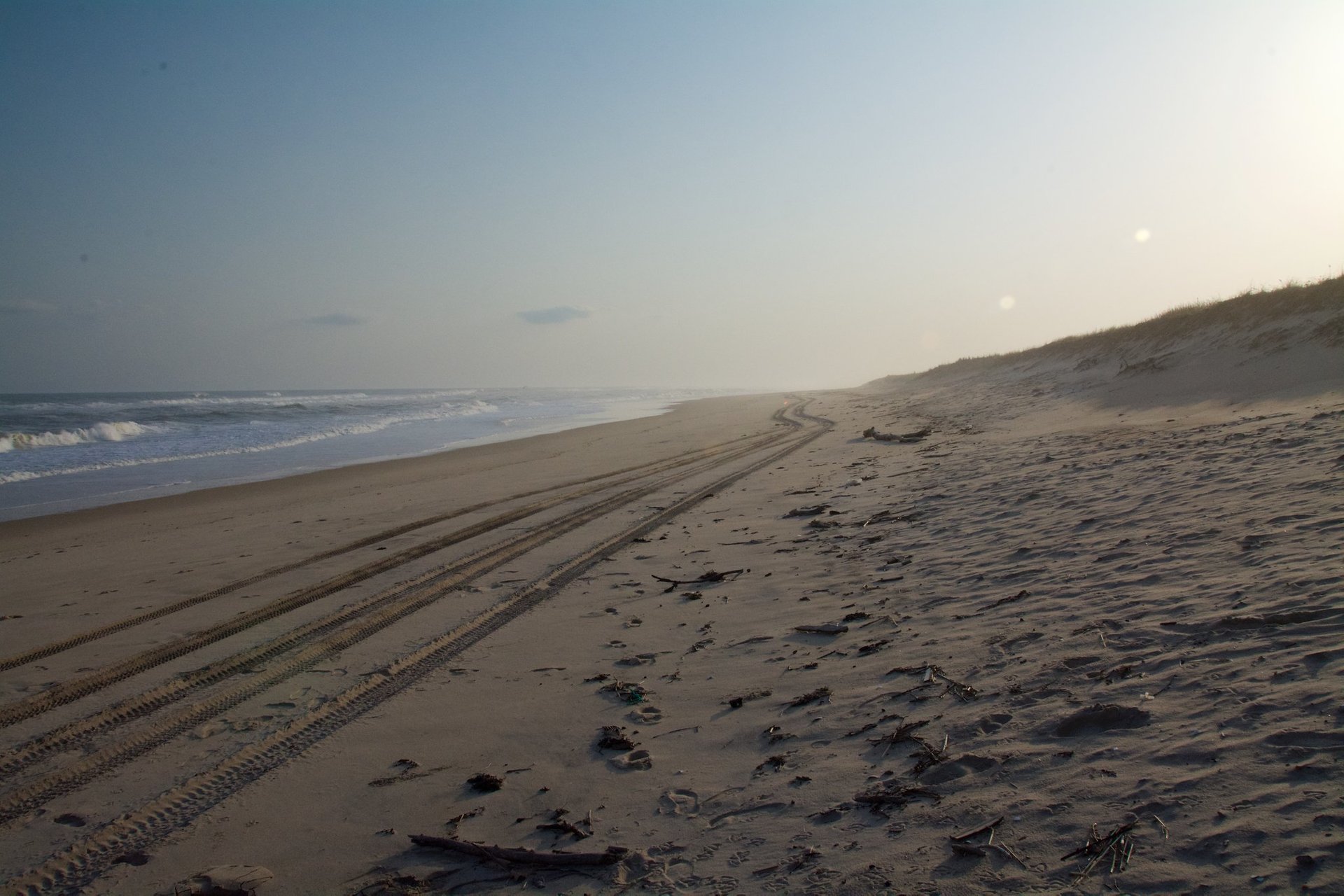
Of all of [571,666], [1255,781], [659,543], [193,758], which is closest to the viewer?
[1255,781]

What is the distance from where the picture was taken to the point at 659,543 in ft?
26.1

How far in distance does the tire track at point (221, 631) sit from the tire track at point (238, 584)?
2.57 feet

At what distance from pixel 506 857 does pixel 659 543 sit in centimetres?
521

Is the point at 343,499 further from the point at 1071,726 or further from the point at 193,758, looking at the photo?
the point at 1071,726

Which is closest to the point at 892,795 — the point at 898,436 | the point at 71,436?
the point at 898,436

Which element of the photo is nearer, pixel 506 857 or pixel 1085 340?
pixel 506 857

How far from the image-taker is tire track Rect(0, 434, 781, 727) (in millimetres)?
4547

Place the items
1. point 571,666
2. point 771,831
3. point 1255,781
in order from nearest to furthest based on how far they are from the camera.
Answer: point 1255,781, point 771,831, point 571,666

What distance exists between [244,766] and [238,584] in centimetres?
415

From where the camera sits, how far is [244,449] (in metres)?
22.3

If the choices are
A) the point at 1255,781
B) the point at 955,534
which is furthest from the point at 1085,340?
the point at 1255,781

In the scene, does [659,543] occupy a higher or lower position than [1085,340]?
lower

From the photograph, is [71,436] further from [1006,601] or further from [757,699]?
[1006,601]

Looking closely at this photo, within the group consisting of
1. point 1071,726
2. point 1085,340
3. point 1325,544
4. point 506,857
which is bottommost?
point 506,857
